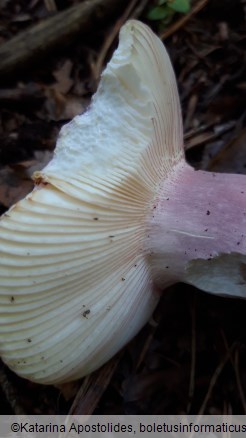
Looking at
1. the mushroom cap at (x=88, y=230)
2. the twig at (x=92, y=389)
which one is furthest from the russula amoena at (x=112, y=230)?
the twig at (x=92, y=389)

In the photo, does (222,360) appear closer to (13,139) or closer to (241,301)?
(241,301)

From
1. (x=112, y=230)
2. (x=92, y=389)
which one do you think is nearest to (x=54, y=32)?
(x=112, y=230)

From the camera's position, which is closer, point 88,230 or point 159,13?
point 88,230

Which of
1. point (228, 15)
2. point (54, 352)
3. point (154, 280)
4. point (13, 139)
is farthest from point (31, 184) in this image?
point (228, 15)

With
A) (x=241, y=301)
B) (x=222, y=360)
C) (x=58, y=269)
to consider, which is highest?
(x=58, y=269)

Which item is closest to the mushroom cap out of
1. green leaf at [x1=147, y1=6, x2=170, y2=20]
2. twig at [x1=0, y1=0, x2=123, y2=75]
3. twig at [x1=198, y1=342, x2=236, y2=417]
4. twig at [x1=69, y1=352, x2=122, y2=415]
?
twig at [x1=69, y1=352, x2=122, y2=415]

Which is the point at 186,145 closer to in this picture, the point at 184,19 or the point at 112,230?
the point at 184,19
